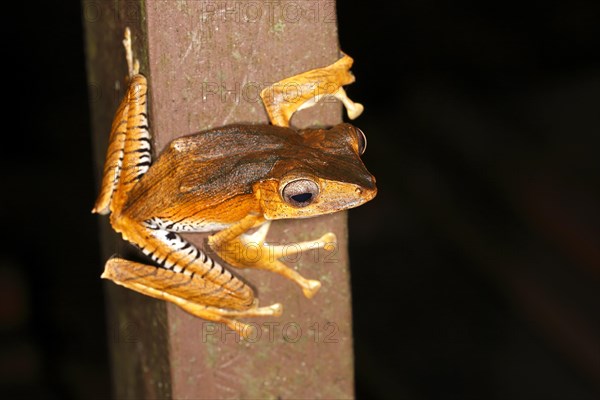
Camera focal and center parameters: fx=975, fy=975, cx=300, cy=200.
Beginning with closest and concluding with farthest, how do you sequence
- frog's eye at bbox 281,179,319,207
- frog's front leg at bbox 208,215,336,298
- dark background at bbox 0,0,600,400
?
frog's eye at bbox 281,179,319,207 < frog's front leg at bbox 208,215,336,298 < dark background at bbox 0,0,600,400

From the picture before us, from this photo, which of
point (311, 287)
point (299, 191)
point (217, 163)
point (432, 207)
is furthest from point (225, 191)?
point (432, 207)

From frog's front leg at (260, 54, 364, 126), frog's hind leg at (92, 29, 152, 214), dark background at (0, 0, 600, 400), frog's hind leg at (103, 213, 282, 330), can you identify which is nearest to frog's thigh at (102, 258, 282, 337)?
frog's hind leg at (103, 213, 282, 330)

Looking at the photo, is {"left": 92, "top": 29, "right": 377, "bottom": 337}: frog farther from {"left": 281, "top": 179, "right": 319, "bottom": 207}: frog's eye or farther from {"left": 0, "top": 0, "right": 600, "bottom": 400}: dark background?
{"left": 0, "top": 0, "right": 600, "bottom": 400}: dark background

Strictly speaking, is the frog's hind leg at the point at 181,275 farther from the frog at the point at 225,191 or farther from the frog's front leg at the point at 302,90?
the frog's front leg at the point at 302,90

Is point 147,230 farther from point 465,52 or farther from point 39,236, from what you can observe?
point 465,52

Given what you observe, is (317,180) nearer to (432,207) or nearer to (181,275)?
(181,275)

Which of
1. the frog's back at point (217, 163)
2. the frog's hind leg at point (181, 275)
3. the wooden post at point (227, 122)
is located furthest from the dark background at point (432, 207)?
the frog's back at point (217, 163)

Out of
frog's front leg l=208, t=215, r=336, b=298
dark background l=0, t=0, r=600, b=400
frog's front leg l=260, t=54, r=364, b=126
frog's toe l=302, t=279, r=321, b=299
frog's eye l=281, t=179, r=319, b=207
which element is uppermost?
frog's front leg l=260, t=54, r=364, b=126
